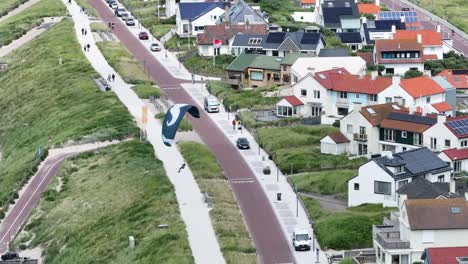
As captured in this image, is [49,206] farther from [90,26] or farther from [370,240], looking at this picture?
[90,26]

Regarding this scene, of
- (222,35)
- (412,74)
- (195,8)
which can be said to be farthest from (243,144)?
(195,8)

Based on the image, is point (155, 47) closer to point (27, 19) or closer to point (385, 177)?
point (27, 19)

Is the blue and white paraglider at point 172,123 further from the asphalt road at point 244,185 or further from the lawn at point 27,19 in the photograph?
the lawn at point 27,19

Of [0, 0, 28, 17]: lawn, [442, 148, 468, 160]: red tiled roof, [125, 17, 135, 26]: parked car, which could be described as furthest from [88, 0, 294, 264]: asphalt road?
[0, 0, 28, 17]: lawn

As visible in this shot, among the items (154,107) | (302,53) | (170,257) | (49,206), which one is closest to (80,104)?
(154,107)

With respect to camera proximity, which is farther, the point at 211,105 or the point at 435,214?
the point at 211,105
